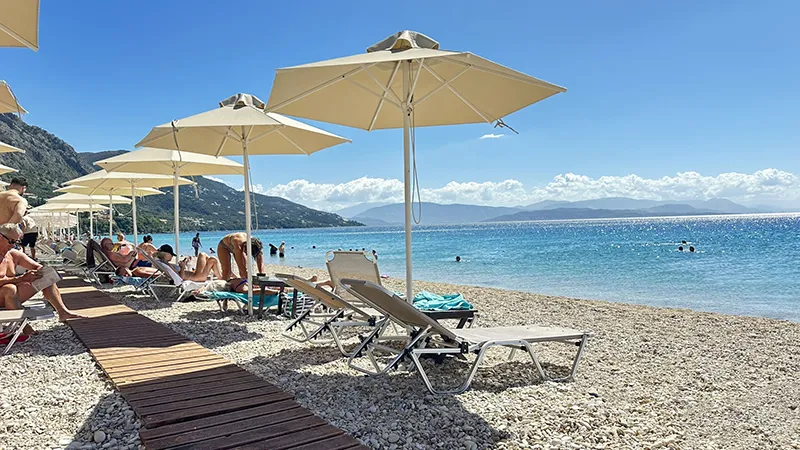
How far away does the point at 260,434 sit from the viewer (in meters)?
2.63

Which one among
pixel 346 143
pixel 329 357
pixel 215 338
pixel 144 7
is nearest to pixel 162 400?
pixel 329 357

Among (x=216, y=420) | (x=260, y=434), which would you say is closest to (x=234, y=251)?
(x=216, y=420)

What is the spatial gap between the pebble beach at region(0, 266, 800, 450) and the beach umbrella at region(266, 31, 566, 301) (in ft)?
3.54

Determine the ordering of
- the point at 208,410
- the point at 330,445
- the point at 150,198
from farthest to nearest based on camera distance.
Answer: the point at 150,198, the point at 208,410, the point at 330,445

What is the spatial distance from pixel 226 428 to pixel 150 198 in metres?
99.1

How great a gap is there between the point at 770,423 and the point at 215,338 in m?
4.45

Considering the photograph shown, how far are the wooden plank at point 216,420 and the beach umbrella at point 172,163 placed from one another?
6.01 metres

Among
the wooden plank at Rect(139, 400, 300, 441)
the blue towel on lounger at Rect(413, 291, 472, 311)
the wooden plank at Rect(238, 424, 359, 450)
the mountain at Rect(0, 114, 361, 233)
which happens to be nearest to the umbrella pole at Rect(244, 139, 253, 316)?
the blue towel on lounger at Rect(413, 291, 472, 311)

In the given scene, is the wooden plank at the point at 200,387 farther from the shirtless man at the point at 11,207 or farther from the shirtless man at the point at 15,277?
the shirtless man at the point at 11,207

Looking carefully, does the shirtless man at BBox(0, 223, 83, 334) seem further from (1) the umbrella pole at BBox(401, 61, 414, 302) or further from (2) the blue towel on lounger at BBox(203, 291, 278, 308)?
(1) the umbrella pole at BBox(401, 61, 414, 302)

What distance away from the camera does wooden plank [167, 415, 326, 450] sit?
2.50 meters

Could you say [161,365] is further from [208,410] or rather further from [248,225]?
[248,225]

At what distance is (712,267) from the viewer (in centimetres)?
2200

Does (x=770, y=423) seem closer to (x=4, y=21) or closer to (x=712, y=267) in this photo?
(x=4, y=21)
